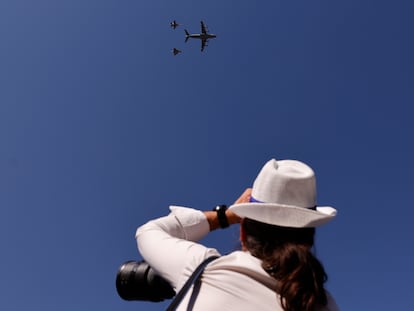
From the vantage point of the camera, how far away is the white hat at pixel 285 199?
239cm

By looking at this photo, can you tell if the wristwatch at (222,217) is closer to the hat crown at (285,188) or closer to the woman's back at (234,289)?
the hat crown at (285,188)

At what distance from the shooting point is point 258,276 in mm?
2227

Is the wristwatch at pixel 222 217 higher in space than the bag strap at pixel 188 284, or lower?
higher

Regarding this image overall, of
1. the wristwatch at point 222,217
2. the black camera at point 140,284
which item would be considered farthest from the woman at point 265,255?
the wristwatch at point 222,217

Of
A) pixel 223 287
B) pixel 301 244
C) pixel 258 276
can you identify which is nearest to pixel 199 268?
pixel 223 287

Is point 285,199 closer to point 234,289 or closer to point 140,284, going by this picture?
point 234,289

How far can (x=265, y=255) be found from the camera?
7.79ft

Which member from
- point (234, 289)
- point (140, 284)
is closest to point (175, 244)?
point (234, 289)

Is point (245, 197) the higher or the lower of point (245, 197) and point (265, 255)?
the higher

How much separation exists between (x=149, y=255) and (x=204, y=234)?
0.68 m

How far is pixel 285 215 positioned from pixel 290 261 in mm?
290

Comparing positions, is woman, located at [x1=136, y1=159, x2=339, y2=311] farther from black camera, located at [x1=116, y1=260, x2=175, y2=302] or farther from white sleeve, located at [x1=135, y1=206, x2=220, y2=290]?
black camera, located at [x1=116, y1=260, x2=175, y2=302]

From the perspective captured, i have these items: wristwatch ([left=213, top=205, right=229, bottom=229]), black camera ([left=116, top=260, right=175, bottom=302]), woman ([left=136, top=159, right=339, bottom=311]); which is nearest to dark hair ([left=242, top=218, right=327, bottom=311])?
woman ([left=136, top=159, right=339, bottom=311])

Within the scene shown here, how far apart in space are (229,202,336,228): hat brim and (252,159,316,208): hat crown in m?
0.11
